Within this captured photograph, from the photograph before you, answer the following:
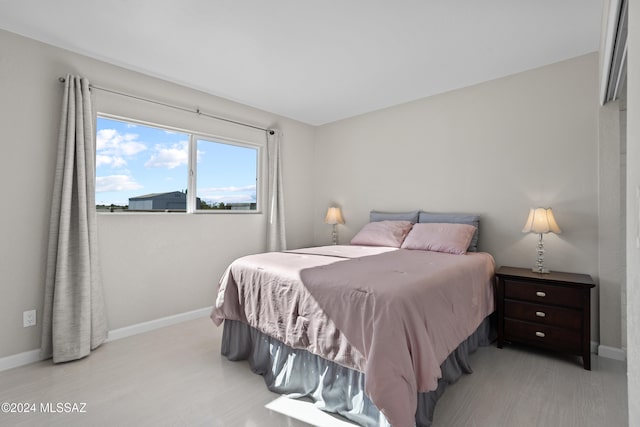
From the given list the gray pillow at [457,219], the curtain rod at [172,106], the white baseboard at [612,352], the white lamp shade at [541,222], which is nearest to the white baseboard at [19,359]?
the curtain rod at [172,106]

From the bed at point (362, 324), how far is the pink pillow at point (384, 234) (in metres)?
0.56

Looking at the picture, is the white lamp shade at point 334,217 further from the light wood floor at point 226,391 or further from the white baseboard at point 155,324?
the light wood floor at point 226,391

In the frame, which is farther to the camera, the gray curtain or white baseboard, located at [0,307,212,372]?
the gray curtain

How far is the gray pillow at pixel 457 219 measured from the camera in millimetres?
3029

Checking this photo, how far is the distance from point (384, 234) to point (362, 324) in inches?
75.3

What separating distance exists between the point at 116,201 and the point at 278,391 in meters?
2.29

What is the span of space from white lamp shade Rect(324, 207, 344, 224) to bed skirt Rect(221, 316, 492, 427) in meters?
2.12

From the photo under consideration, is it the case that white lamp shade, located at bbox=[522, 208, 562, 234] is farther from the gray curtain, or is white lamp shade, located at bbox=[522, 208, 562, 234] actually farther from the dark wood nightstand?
the gray curtain

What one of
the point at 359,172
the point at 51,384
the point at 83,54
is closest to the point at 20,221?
the point at 51,384

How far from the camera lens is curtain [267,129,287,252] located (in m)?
4.12
